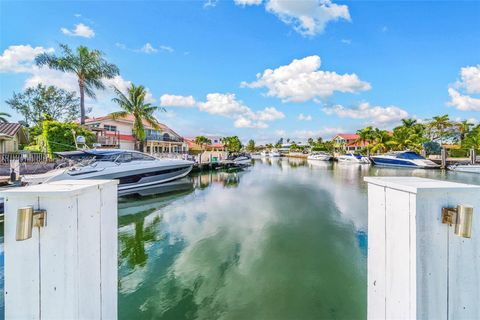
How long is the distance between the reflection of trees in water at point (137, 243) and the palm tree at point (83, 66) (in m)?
19.0

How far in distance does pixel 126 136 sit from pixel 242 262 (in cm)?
2710

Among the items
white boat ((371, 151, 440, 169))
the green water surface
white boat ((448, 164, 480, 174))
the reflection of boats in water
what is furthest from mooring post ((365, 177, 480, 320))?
→ white boat ((371, 151, 440, 169))

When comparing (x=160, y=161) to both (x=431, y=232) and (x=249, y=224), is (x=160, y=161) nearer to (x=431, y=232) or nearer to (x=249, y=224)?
(x=249, y=224)

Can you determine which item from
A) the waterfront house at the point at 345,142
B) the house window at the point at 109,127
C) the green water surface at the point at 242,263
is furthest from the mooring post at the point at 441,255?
the waterfront house at the point at 345,142

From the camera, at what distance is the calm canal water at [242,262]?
134 inches

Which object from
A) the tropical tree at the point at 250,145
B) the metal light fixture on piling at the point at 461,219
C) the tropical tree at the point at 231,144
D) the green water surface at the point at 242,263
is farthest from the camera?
the tropical tree at the point at 250,145

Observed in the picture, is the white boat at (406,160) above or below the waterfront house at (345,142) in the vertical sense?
below

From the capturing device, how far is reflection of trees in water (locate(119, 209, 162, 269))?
4.98m

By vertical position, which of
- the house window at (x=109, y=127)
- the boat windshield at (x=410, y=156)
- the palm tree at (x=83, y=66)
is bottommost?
the boat windshield at (x=410, y=156)

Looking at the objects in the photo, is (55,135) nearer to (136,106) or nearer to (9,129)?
(9,129)

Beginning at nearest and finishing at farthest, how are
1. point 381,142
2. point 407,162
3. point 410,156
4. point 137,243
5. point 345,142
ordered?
1. point 137,243
2. point 407,162
3. point 410,156
4. point 381,142
5. point 345,142

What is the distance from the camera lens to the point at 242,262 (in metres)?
4.89

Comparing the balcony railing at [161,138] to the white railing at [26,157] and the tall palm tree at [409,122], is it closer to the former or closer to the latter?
the white railing at [26,157]

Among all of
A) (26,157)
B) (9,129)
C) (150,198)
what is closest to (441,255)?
(150,198)
